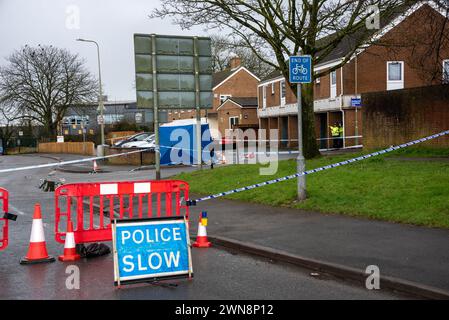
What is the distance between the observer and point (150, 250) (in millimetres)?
6691

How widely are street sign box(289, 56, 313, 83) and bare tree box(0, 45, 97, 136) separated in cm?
5678

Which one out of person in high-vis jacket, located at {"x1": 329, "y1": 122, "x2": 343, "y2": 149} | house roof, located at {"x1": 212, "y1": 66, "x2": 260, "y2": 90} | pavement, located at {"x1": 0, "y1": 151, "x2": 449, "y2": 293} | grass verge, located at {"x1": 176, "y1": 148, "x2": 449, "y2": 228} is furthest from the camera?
house roof, located at {"x1": 212, "y1": 66, "x2": 260, "y2": 90}

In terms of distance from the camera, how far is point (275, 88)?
1853 inches

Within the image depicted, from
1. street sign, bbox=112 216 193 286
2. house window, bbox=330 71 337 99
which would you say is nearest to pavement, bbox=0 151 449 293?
street sign, bbox=112 216 193 286

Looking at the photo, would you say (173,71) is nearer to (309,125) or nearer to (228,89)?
(309,125)

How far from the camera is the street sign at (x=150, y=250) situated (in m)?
6.48

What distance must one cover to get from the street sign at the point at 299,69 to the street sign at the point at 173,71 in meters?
6.96

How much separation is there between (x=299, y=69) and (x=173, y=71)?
719 cm

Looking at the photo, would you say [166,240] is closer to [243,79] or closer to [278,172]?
[278,172]

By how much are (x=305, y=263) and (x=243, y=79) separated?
6131cm

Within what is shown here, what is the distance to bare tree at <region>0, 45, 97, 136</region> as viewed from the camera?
64000 mm

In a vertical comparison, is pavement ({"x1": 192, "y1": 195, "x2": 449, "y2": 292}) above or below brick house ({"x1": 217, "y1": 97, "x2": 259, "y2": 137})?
Result: below

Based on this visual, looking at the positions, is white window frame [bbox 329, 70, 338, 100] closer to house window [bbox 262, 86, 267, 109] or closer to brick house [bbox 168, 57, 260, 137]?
house window [bbox 262, 86, 267, 109]

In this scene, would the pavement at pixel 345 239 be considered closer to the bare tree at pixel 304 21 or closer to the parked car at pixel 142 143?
the bare tree at pixel 304 21
